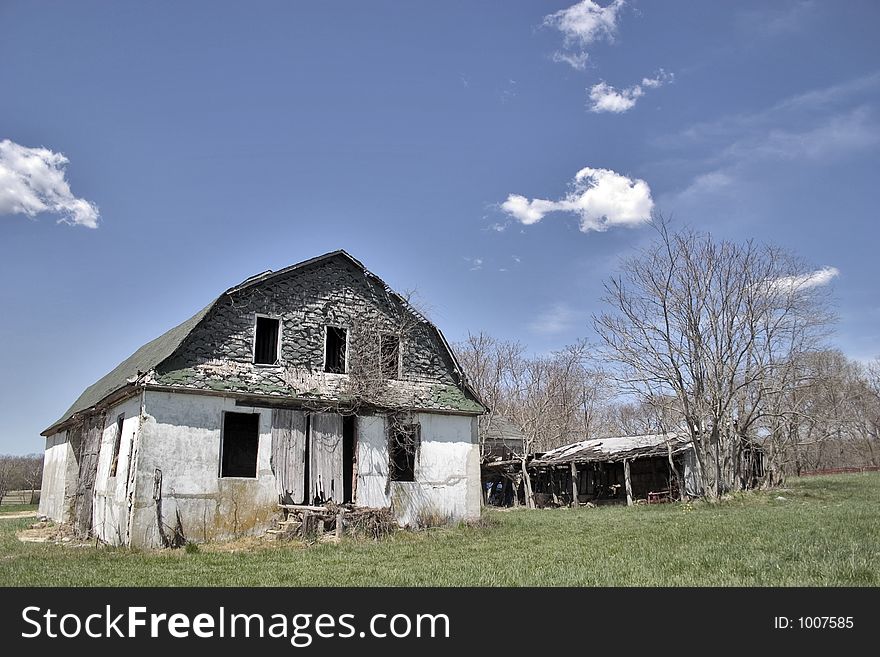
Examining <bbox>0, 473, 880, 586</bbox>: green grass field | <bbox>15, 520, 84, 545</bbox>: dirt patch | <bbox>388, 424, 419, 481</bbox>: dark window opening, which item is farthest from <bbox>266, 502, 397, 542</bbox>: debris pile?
<bbox>15, 520, 84, 545</bbox>: dirt patch

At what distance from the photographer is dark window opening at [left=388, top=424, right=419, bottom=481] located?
692 inches

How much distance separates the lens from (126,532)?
14422 millimetres

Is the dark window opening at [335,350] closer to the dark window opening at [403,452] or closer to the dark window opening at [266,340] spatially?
the dark window opening at [266,340]

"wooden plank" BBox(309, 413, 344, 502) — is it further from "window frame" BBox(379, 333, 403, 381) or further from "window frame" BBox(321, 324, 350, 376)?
"window frame" BBox(379, 333, 403, 381)

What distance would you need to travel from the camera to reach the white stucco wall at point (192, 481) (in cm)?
1439

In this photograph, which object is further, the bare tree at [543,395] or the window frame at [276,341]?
the bare tree at [543,395]

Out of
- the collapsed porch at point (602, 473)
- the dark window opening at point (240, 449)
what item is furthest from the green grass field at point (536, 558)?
the collapsed porch at point (602, 473)

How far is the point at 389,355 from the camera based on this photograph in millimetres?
18125

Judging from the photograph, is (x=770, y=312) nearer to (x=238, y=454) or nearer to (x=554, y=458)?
(x=554, y=458)

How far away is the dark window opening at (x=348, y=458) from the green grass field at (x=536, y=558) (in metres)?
1.84

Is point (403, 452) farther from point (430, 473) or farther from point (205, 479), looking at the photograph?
point (205, 479)

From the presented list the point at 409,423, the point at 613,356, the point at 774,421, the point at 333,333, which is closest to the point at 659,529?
the point at 409,423

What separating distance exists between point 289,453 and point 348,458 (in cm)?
183

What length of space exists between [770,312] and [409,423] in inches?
702
